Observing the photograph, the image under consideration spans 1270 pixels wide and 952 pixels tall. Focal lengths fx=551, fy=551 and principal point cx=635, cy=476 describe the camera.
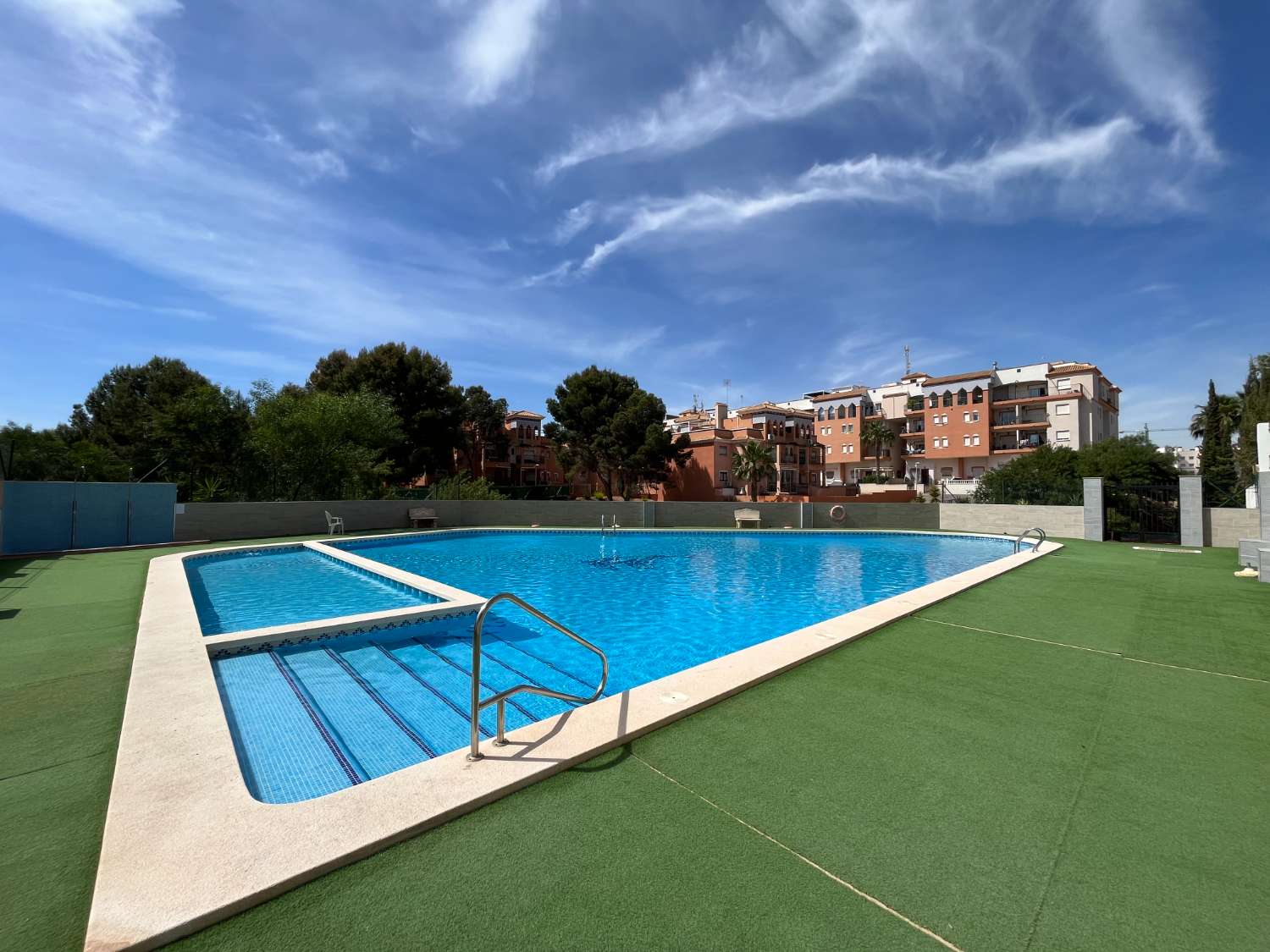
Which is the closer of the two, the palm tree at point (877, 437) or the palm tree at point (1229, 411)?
the palm tree at point (1229, 411)

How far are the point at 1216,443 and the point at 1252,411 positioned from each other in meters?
15.5

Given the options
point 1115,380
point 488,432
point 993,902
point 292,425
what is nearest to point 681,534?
point 292,425

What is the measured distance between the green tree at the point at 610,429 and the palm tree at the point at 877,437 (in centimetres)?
2203

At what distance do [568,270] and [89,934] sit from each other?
2195 centimetres

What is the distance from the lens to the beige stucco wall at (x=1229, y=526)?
16391mm

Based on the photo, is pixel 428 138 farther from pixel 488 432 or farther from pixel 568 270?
pixel 488 432

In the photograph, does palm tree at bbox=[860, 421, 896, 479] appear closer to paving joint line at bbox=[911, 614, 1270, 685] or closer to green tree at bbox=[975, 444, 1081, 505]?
green tree at bbox=[975, 444, 1081, 505]

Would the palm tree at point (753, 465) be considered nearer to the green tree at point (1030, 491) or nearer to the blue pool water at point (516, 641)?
the green tree at point (1030, 491)

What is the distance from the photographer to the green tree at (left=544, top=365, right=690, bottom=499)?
39281 mm

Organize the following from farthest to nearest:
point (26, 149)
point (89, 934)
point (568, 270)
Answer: point (568, 270), point (26, 149), point (89, 934)

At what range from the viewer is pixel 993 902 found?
212 centimetres

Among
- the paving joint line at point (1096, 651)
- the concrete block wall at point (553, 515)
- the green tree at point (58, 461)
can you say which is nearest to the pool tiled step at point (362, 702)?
the paving joint line at point (1096, 651)

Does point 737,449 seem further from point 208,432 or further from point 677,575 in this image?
point 208,432

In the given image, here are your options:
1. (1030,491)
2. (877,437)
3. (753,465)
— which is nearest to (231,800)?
(1030,491)
